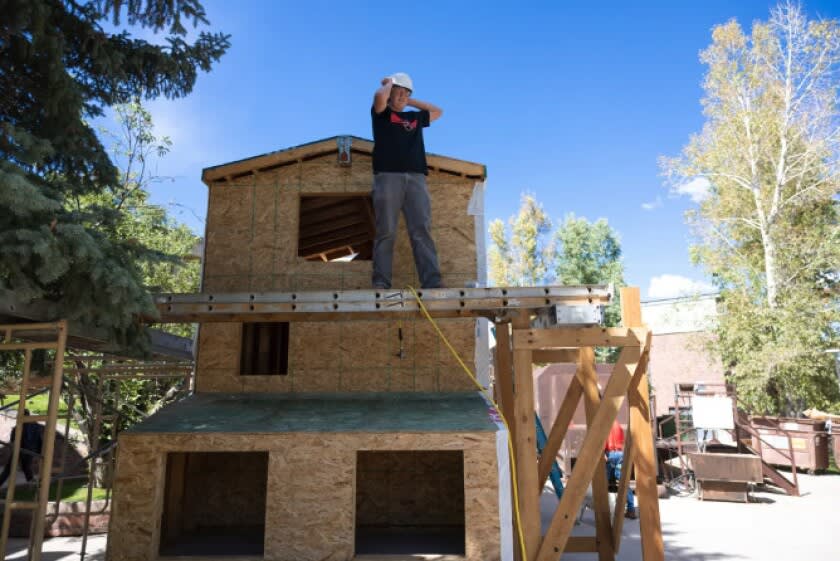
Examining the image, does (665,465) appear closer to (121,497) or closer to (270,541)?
(270,541)

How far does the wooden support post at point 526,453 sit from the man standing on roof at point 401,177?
1842mm

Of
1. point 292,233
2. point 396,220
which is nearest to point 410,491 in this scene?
point 396,220

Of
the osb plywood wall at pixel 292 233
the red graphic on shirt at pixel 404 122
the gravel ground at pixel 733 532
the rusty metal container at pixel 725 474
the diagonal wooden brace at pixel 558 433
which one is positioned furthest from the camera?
the rusty metal container at pixel 725 474

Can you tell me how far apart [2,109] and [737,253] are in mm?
27934

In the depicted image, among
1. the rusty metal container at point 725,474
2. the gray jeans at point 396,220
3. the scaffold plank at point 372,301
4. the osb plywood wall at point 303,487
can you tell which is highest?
the gray jeans at point 396,220

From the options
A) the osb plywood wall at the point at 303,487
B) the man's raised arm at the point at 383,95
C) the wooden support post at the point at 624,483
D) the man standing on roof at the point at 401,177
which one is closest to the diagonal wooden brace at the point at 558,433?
the wooden support post at the point at 624,483

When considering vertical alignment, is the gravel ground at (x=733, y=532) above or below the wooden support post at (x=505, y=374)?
below

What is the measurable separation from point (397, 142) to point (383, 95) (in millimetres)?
735

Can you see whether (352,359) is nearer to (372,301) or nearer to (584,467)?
(372,301)

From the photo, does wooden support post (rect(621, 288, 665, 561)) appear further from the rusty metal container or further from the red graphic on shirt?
the rusty metal container

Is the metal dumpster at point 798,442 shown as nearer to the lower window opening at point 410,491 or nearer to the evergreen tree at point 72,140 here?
the lower window opening at point 410,491

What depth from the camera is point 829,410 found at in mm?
24156

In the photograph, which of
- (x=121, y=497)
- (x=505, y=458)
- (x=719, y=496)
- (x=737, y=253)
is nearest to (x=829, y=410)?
(x=737, y=253)

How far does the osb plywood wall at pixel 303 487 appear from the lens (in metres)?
6.82
